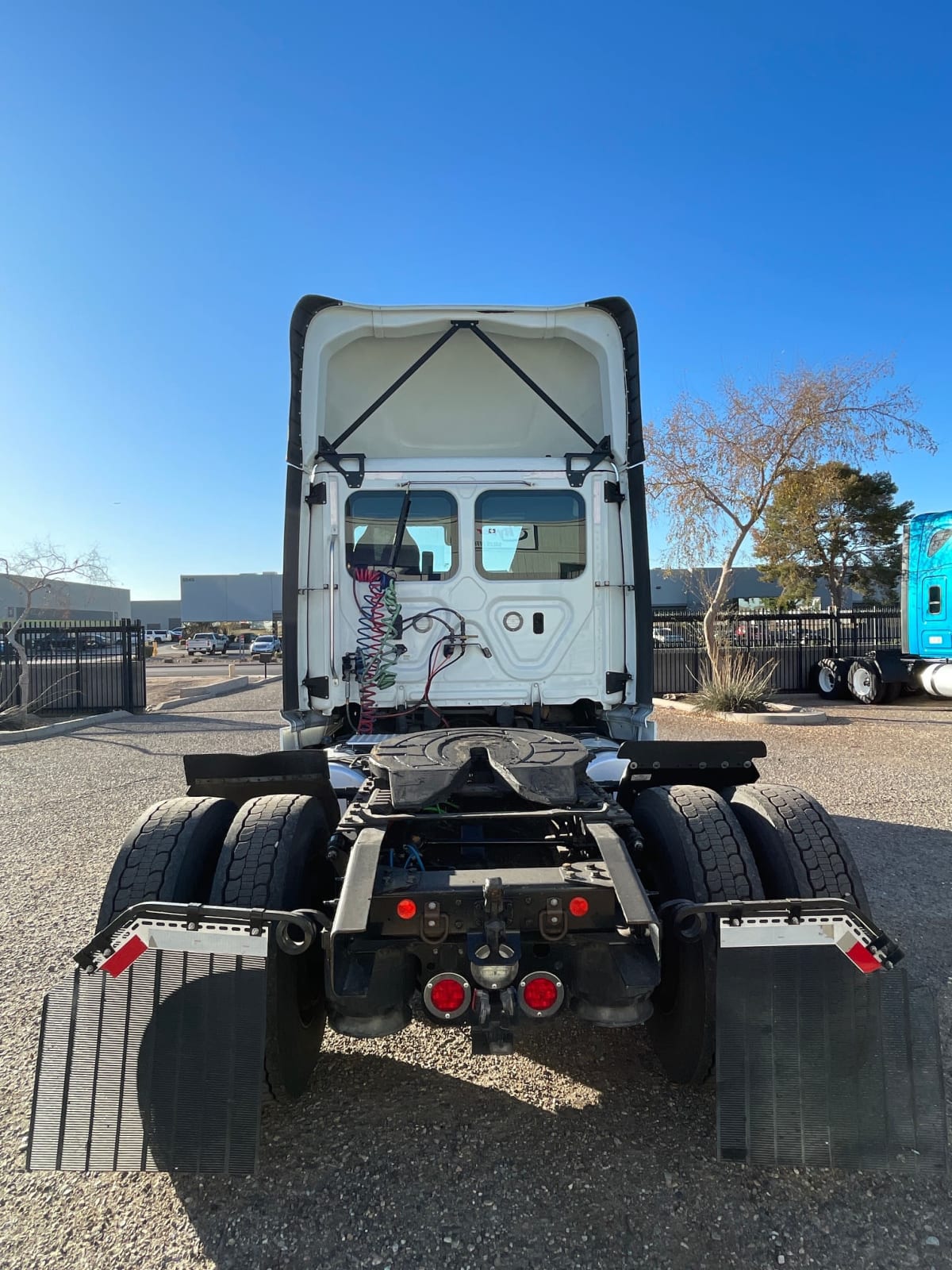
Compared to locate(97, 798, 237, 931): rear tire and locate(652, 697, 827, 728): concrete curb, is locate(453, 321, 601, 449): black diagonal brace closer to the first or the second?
locate(97, 798, 237, 931): rear tire

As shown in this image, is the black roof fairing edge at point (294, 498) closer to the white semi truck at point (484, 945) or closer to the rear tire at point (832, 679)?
the white semi truck at point (484, 945)

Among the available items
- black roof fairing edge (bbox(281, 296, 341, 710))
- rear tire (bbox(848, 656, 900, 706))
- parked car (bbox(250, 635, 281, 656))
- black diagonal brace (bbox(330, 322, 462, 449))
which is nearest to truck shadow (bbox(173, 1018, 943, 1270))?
black roof fairing edge (bbox(281, 296, 341, 710))

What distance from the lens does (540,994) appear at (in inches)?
83.2

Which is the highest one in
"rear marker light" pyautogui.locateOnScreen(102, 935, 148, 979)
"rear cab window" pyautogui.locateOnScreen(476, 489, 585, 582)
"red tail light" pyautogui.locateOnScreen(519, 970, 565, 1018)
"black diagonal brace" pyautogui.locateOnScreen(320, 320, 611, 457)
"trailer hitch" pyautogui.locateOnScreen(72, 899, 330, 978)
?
"black diagonal brace" pyautogui.locateOnScreen(320, 320, 611, 457)

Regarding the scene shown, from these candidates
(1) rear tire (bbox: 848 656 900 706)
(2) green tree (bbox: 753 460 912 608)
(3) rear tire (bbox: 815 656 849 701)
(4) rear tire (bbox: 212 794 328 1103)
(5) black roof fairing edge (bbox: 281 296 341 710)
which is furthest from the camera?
(2) green tree (bbox: 753 460 912 608)

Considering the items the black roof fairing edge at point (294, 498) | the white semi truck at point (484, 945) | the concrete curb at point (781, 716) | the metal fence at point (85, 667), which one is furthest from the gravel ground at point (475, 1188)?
the metal fence at point (85, 667)

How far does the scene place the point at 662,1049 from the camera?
2.66 meters

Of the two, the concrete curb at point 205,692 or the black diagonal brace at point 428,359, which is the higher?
the black diagonal brace at point 428,359

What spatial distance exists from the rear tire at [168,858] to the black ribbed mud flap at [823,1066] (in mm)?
1758

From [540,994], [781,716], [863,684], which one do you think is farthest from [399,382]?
[863,684]

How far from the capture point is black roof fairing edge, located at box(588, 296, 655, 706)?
14.3 feet

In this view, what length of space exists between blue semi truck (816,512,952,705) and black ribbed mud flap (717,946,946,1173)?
13161 mm

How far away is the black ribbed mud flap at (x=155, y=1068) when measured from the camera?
210cm

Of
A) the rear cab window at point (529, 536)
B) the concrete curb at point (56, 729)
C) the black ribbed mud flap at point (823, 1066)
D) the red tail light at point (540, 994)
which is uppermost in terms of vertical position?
the rear cab window at point (529, 536)
